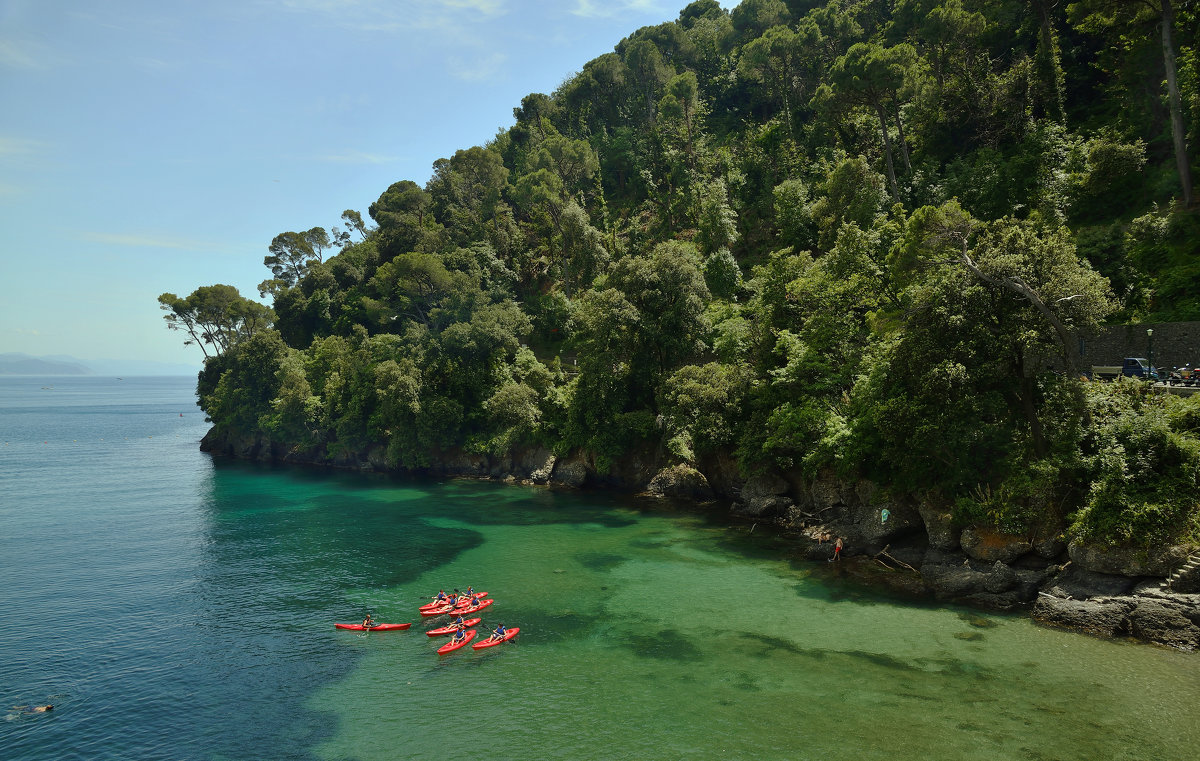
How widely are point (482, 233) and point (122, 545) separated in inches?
1969

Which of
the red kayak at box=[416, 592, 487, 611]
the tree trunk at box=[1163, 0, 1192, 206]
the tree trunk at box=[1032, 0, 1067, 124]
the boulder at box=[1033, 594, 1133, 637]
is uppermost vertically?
the tree trunk at box=[1032, 0, 1067, 124]

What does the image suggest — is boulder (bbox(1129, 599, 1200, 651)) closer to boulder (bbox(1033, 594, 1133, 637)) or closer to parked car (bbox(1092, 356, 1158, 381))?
boulder (bbox(1033, 594, 1133, 637))

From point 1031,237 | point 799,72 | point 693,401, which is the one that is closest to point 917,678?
point 1031,237

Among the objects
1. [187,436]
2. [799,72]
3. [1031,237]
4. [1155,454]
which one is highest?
[799,72]

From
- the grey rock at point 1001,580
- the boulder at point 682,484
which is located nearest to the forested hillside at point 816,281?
the boulder at point 682,484

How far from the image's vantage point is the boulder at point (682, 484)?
4484 centimetres

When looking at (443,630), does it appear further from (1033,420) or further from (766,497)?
(1033,420)

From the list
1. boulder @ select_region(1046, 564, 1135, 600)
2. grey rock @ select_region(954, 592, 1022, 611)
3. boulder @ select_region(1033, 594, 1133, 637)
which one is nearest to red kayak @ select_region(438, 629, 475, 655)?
grey rock @ select_region(954, 592, 1022, 611)

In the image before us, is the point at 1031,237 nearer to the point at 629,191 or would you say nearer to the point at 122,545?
the point at 122,545

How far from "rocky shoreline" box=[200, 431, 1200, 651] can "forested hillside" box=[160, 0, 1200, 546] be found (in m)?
1.00

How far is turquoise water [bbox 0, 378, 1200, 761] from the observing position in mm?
16938

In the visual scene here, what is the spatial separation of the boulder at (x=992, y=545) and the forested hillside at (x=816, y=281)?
0.65 metres

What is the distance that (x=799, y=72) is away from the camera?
7319cm

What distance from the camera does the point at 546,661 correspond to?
71.8 ft
